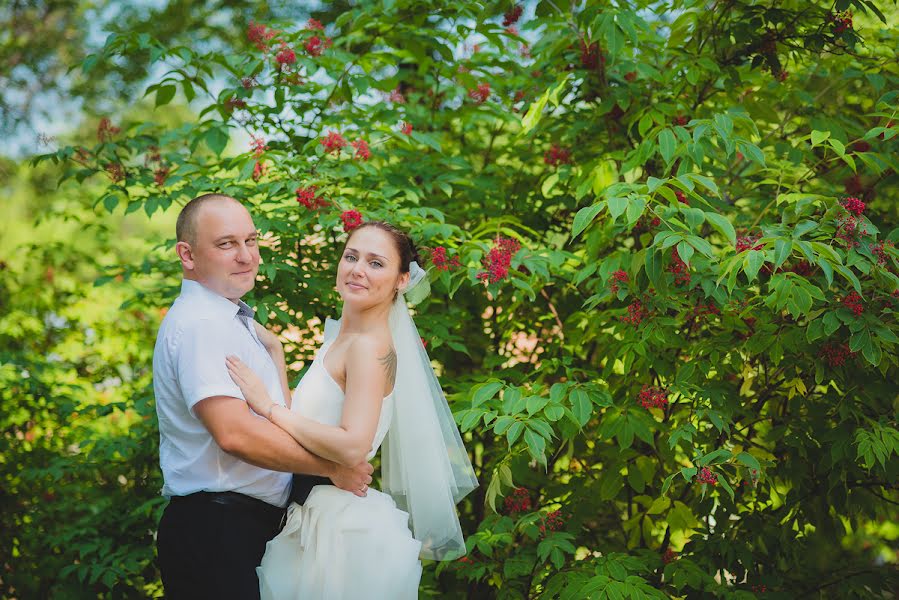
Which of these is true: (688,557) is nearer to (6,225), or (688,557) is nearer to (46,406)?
(46,406)

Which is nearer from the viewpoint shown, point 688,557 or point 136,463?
point 688,557

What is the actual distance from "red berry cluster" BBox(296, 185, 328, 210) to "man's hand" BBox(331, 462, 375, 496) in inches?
49.9

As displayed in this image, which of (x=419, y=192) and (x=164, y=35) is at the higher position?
(x=164, y=35)

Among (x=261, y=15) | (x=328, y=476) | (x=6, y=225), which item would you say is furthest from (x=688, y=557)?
(x=6, y=225)

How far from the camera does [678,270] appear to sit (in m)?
3.05

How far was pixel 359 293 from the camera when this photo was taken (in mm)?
2703

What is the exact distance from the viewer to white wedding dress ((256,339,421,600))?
2.52 metres

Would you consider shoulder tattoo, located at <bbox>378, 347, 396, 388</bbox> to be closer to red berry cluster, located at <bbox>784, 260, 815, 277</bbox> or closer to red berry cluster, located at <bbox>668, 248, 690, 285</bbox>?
red berry cluster, located at <bbox>668, 248, 690, 285</bbox>

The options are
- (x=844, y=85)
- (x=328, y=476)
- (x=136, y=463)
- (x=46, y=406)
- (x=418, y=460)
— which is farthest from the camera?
(x=46, y=406)

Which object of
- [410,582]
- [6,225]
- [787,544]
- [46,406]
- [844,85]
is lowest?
[787,544]

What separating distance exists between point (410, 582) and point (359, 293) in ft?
3.33

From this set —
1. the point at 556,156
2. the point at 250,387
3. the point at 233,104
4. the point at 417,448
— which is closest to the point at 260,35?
the point at 233,104

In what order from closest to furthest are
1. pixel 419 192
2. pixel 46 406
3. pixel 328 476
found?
pixel 328 476 < pixel 419 192 < pixel 46 406

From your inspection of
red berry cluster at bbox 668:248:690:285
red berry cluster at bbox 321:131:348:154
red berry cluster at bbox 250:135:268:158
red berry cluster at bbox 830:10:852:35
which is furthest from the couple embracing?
red berry cluster at bbox 830:10:852:35
